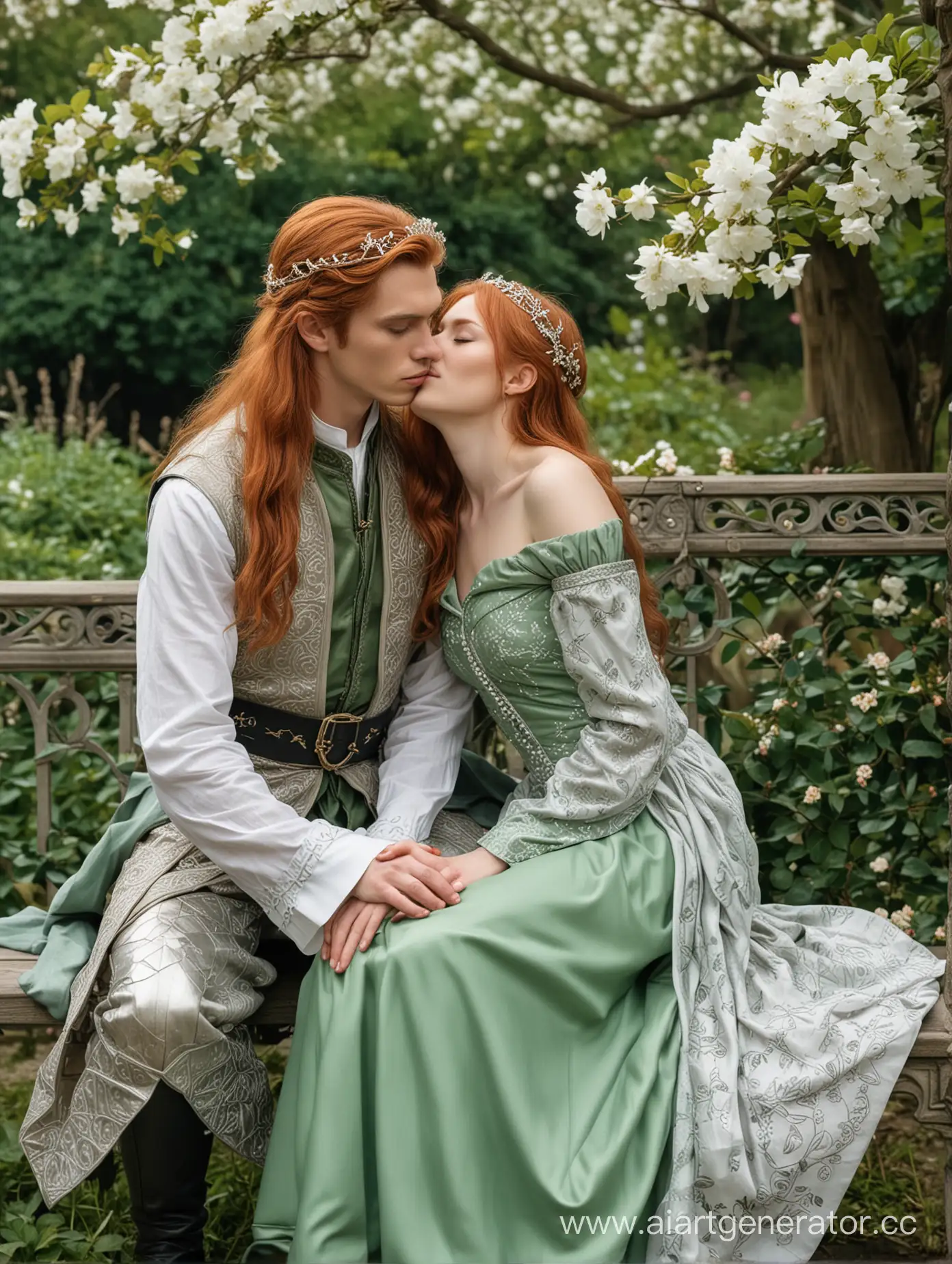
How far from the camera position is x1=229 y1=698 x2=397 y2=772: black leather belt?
Result: 255 centimetres

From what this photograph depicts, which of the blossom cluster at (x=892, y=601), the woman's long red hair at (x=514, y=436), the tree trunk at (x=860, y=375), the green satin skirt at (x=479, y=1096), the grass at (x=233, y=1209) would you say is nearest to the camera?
the green satin skirt at (x=479, y=1096)

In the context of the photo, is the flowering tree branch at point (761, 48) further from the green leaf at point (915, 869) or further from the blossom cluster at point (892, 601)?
the green leaf at point (915, 869)

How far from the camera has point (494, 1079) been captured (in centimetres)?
213

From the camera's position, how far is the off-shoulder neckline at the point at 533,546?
2412 mm

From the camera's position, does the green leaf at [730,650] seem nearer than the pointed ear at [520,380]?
No

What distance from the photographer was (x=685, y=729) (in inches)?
105

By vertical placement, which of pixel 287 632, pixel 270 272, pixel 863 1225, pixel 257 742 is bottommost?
pixel 863 1225

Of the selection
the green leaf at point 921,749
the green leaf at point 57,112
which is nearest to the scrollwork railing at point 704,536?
the green leaf at point 921,749

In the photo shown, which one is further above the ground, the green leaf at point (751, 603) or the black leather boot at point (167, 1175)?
the green leaf at point (751, 603)

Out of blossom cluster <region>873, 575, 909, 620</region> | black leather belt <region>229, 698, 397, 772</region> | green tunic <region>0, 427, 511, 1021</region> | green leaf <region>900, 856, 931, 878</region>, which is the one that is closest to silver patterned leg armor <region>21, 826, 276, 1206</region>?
green tunic <region>0, 427, 511, 1021</region>

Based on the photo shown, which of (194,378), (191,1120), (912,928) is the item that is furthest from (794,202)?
(194,378)

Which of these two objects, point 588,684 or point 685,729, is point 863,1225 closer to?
point 685,729

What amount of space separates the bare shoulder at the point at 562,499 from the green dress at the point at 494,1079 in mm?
451

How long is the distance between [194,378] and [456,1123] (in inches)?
299
